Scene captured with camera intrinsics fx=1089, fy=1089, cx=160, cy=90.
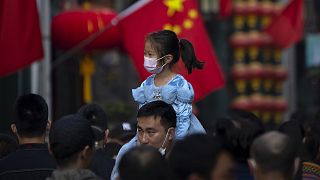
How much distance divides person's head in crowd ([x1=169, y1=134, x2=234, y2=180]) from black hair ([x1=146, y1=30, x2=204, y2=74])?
1932 millimetres

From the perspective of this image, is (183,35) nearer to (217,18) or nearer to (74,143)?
(74,143)

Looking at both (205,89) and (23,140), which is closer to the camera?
(23,140)

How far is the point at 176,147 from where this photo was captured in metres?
5.25

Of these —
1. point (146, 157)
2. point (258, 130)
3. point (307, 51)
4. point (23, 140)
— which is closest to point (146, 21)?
point (23, 140)

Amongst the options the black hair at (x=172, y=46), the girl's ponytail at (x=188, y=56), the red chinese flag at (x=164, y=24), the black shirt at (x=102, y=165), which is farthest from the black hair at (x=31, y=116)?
the red chinese flag at (x=164, y=24)

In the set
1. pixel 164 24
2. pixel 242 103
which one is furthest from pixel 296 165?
pixel 242 103

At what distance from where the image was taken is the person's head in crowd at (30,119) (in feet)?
22.5

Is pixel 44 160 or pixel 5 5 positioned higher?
pixel 5 5

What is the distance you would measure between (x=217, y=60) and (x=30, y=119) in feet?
40.2

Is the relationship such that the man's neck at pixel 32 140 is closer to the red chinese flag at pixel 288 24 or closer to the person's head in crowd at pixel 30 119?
the person's head in crowd at pixel 30 119

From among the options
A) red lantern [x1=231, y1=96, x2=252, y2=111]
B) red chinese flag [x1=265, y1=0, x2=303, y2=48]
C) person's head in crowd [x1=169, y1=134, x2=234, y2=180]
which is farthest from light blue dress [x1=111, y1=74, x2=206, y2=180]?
red lantern [x1=231, y1=96, x2=252, y2=111]

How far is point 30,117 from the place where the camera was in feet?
22.9

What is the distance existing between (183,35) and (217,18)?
7889 millimetres

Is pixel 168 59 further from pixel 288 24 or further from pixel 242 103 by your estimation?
pixel 242 103
